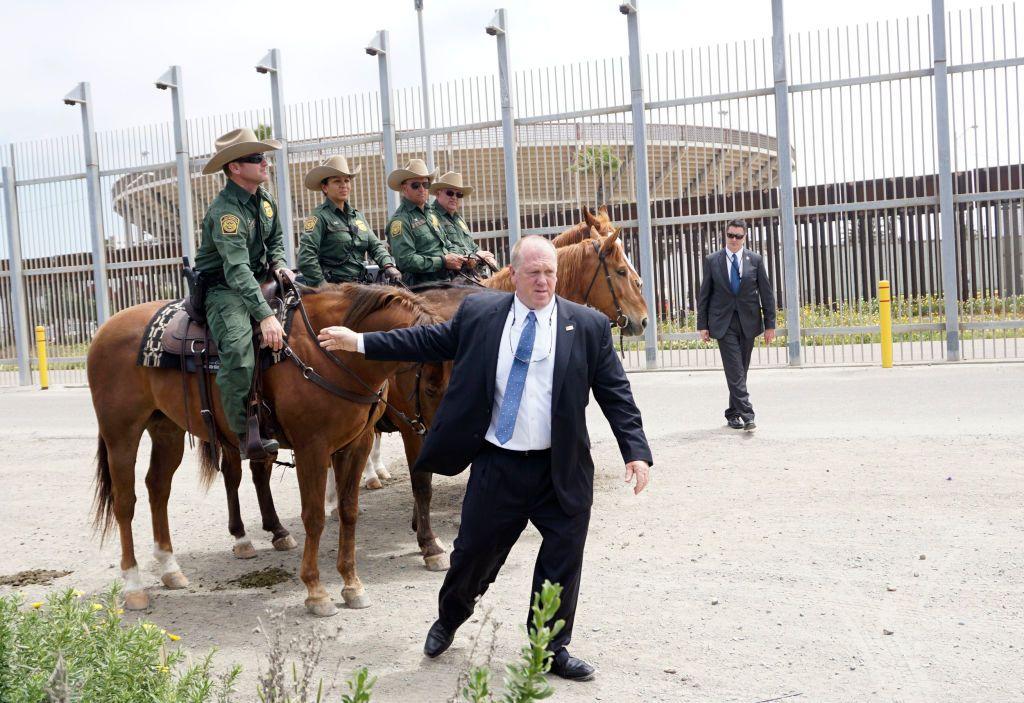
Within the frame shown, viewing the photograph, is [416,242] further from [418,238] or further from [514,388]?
[514,388]

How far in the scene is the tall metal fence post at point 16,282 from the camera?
22422mm

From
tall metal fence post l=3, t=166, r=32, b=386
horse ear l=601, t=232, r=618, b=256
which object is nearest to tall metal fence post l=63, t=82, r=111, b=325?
tall metal fence post l=3, t=166, r=32, b=386

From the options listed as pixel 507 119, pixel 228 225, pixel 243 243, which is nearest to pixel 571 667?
pixel 243 243

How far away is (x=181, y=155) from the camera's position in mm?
20703

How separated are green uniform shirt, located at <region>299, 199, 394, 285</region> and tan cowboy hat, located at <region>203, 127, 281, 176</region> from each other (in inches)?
78.7

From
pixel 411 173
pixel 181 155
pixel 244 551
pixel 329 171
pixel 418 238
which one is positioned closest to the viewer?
pixel 244 551

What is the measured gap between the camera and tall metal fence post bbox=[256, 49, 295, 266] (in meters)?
19.4

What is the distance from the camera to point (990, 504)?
7.18m

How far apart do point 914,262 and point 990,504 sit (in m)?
9.27

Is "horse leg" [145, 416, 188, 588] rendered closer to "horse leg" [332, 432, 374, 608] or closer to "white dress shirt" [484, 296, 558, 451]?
"horse leg" [332, 432, 374, 608]

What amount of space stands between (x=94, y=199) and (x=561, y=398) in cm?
1985

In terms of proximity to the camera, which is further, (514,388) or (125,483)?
(125,483)

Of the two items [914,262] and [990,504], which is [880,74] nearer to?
[914,262]

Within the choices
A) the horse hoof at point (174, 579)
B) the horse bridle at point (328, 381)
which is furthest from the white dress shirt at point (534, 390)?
the horse hoof at point (174, 579)
